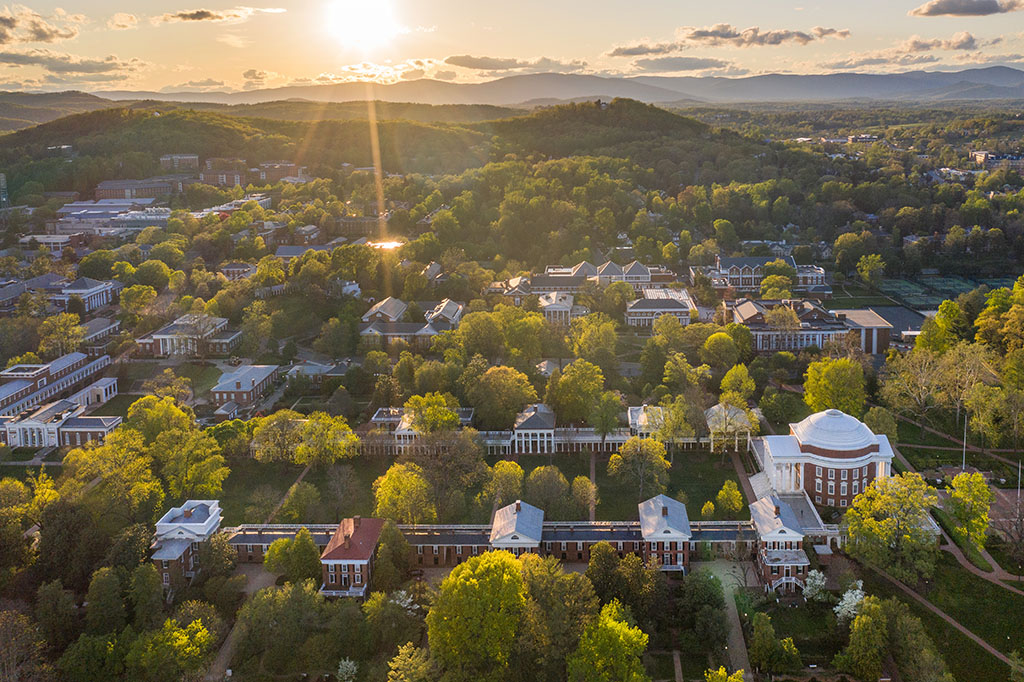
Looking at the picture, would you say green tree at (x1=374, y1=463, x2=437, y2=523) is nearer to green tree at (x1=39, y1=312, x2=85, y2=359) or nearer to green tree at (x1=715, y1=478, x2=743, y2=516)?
green tree at (x1=715, y1=478, x2=743, y2=516)

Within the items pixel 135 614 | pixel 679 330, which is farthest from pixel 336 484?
pixel 679 330

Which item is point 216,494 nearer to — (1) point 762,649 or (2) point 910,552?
(1) point 762,649

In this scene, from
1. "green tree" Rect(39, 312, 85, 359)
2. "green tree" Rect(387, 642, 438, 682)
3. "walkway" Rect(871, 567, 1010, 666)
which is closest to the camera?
"green tree" Rect(387, 642, 438, 682)

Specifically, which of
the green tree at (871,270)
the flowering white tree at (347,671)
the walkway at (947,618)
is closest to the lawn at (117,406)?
the flowering white tree at (347,671)

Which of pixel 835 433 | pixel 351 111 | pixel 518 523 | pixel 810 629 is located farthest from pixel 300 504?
pixel 351 111

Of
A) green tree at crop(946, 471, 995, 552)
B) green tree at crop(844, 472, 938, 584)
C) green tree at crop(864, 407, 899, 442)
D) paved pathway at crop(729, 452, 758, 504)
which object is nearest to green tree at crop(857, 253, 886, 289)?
green tree at crop(864, 407, 899, 442)

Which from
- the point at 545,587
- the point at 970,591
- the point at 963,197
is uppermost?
the point at 963,197

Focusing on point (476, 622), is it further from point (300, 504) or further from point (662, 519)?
point (300, 504)
